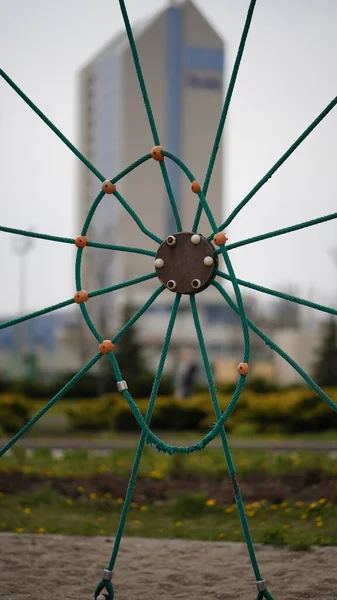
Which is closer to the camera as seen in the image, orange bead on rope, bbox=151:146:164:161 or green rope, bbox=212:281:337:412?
green rope, bbox=212:281:337:412

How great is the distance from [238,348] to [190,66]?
30.5m

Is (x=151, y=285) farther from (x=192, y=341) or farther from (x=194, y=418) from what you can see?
(x=194, y=418)

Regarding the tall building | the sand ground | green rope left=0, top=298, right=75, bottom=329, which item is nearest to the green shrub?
the sand ground

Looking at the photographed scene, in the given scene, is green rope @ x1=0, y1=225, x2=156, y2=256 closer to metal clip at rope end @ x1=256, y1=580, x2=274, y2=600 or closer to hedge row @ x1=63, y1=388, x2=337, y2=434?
metal clip at rope end @ x1=256, y1=580, x2=274, y2=600

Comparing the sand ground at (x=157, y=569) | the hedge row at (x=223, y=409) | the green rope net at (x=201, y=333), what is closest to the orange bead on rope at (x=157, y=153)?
the green rope net at (x=201, y=333)

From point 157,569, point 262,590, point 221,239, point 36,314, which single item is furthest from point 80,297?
point 157,569

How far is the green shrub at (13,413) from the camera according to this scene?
A: 443 inches

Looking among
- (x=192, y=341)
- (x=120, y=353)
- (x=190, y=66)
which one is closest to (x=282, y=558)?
(x=120, y=353)

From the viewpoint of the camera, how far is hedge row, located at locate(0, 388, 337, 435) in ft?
38.8

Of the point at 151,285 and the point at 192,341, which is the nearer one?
the point at 192,341

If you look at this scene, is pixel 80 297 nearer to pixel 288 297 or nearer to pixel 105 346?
pixel 105 346

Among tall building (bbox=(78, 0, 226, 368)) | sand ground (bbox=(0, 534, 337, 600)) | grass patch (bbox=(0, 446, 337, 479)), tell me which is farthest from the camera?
tall building (bbox=(78, 0, 226, 368))

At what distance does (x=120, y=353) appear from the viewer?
19734 millimetres

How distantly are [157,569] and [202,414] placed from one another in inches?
319
